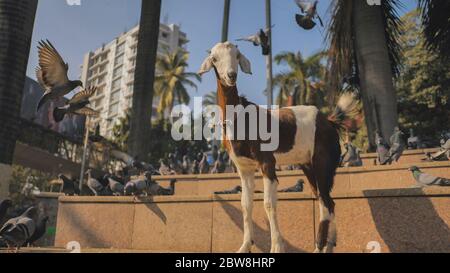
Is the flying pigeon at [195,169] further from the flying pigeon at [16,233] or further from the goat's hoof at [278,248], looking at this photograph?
the goat's hoof at [278,248]

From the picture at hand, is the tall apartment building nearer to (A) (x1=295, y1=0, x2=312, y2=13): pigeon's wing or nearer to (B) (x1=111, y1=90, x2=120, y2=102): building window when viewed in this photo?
(B) (x1=111, y1=90, x2=120, y2=102): building window

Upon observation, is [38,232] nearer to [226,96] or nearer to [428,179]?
[226,96]

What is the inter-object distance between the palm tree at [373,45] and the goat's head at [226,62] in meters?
8.77

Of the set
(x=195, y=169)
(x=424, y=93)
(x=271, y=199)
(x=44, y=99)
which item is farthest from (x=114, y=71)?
(x=271, y=199)

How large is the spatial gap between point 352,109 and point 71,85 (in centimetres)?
507

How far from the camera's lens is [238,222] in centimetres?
615

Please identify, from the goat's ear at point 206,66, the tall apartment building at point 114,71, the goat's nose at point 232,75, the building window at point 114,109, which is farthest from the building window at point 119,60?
the goat's nose at point 232,75

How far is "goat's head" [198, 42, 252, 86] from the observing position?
194 inches

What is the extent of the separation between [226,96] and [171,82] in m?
45.8

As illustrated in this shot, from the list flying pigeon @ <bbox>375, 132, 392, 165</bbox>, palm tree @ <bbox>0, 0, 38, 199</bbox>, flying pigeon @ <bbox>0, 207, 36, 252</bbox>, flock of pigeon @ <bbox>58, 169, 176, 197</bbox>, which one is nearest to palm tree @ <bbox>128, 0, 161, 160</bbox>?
flock of pigeon @ <bbox>58, 169, 176, 197</bbox>
